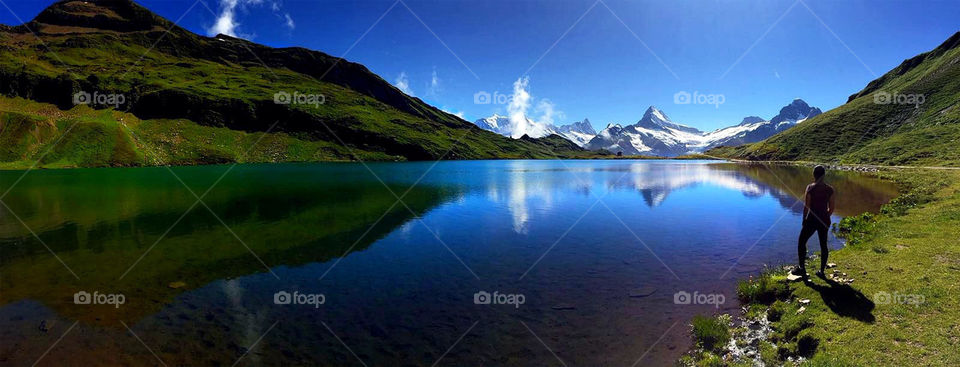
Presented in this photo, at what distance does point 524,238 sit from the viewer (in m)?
28.5

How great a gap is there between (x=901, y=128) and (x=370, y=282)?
183859 millimetres

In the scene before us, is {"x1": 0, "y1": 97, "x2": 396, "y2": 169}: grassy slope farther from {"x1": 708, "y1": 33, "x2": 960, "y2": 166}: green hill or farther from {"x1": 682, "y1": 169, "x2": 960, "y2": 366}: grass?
{"x1": 708, "y1": 33, "x2": 960, "y2": 166}: green hill

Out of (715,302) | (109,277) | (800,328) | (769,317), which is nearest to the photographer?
(800,328)

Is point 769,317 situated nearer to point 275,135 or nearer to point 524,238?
point 524,238

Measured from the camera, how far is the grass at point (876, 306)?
31.3 ft

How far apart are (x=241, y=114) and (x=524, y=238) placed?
697 ft

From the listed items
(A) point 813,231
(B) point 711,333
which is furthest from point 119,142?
(A) point 813,231

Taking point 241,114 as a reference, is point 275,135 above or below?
below

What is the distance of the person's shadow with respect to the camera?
38.0ft

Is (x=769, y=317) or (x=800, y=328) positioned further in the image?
(x=769, y=317)

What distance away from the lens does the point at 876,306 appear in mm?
11922

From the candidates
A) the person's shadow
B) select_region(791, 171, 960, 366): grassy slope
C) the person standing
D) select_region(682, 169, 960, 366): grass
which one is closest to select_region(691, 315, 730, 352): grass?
select_region(682, 169, 960, 366): grass

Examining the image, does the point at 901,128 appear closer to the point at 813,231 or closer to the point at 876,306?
→ the point at 813,231

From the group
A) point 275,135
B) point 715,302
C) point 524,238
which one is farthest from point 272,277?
point 275,135
